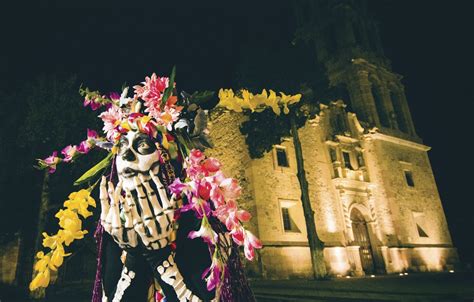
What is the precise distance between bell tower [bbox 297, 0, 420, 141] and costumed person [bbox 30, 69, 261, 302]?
75.5 ft

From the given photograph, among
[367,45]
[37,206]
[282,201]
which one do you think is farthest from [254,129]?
[367,45]

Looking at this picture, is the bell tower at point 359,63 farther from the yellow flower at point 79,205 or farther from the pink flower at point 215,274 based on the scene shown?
the pink flower at point 215,274

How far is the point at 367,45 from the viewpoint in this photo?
1075 inches

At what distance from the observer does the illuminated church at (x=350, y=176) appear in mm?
16812

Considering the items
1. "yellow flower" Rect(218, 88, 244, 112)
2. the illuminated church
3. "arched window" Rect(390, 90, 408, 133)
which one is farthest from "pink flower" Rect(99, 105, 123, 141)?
"arched window" Rect(390, 90, 408, 133)

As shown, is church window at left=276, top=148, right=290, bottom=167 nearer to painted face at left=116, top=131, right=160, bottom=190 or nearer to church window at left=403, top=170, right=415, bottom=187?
church window at left=403, top=170, right=415, bottom=187

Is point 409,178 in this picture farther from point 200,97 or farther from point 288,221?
point 200,97

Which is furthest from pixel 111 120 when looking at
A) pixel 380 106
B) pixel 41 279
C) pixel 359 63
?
pixel 380 106

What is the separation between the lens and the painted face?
93.5 inches

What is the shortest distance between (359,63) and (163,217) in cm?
2586

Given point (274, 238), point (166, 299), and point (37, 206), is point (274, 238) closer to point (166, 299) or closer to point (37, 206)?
point (37, 206)

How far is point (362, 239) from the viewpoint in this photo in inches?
806

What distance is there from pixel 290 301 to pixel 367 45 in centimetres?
2555

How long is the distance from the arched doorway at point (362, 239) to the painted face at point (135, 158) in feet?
63.4
